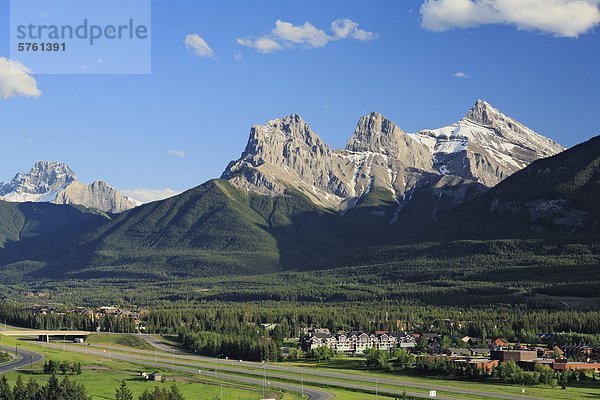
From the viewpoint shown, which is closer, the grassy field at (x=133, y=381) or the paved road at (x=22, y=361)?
the grassy field at (x=133, y=381)

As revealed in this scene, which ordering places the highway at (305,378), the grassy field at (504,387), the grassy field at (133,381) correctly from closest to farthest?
the grassy field at (133,381), the grassy field at (504,387), the highway at (305,378)

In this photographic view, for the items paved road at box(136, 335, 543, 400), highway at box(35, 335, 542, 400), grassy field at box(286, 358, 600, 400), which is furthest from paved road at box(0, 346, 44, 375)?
grassy field at box(286, 358, 600, 400)

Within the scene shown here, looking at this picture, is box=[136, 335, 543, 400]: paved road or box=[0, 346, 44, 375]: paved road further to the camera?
box=[0, 346, 44, 375]: paved road

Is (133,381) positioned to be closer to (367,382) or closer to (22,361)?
(22,361)

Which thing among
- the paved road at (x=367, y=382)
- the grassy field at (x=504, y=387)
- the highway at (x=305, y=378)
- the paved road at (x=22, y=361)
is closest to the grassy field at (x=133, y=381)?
the paved road at (x=22, y=361)

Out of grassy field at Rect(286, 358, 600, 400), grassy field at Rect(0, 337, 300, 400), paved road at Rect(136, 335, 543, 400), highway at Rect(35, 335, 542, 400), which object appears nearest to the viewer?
grassy field at Rect(0, 337, 300, 400)

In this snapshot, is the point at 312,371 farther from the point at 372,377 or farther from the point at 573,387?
the point at 573,387

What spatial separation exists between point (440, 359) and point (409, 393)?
34903 millimetres

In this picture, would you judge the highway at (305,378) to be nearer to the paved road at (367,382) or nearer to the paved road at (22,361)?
the paved road at (367,382)

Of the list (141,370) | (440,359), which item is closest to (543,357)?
(440,359)

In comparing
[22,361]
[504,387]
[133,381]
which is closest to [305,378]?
[133,381]

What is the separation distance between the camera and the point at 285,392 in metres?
147

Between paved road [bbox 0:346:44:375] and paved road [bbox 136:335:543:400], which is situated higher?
paved road [bbox 0:346:44:375]

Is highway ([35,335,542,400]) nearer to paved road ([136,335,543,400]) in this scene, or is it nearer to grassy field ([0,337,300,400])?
paved road ([136,335,543,400])
